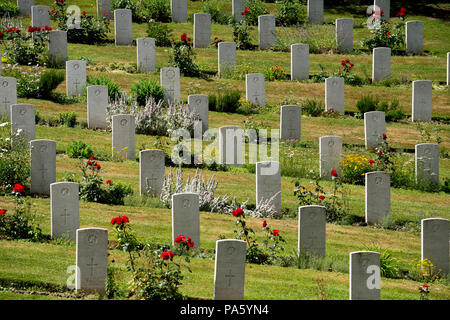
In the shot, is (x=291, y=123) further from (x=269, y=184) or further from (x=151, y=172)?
(x=151, y=172)

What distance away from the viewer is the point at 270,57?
22.7 meters

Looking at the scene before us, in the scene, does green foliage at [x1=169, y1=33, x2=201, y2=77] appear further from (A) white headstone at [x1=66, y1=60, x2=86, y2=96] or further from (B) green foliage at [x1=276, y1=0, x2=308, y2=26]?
(B) green foliage at [x1=276, y1=0, x2=308, y2=26]

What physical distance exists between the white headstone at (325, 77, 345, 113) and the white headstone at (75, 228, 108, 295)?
1063 cm

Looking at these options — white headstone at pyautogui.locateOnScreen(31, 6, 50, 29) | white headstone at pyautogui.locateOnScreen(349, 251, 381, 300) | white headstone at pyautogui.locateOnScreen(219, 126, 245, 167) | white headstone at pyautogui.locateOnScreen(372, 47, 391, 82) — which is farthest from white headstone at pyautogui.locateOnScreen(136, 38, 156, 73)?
white headstone at pyautogui.locateOnScreen(349, 251, 381, 300)

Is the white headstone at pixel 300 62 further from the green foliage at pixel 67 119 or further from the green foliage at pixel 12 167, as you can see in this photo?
the green foliage at pixel 12 167

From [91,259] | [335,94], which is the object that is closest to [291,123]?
[335,94]

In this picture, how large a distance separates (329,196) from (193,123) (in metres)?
4.30

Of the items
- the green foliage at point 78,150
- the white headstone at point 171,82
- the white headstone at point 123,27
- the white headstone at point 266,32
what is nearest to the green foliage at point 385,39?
the white headstone at point 266,32

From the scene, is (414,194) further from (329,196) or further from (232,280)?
(232,280)

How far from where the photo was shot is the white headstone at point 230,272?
10.2 m

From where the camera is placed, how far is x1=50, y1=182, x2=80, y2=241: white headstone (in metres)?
12.0

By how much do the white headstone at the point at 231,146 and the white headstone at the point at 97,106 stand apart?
3.04m

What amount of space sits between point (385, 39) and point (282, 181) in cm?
928

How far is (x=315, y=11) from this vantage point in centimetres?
2591
